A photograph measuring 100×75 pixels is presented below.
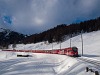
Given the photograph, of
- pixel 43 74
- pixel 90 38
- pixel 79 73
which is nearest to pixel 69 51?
pixel 43 74

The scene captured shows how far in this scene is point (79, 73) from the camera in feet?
86.5

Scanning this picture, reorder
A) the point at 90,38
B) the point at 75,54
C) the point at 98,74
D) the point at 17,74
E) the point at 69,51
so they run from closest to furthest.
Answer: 1. the point at 98,74
2. the point at 17,74
3. the point at 75,54
4. the point at 69,51
5. the point at 90,38

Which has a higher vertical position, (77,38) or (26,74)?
(77,38)

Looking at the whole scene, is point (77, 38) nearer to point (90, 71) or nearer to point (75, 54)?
point (75, 54)

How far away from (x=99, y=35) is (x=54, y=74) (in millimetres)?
150807

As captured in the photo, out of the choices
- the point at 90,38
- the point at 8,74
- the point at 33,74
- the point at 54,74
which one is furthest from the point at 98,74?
the point at 90,38

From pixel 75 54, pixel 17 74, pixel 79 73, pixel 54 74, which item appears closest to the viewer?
pixel 79 73

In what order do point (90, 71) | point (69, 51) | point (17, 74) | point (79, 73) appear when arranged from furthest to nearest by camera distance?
point (69, 51) < point (17, 74) < point (79, 73) < point (90, 71)

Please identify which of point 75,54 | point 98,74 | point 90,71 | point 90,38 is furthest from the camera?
point 90,38

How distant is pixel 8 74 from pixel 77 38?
6134 inches

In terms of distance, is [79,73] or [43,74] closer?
[79,73]

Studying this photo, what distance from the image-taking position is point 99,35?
18150 cm

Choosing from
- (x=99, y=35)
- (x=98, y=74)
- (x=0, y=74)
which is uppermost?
(x=99, y=35)

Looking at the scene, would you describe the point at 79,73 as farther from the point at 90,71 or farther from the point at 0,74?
the point at 0,74
